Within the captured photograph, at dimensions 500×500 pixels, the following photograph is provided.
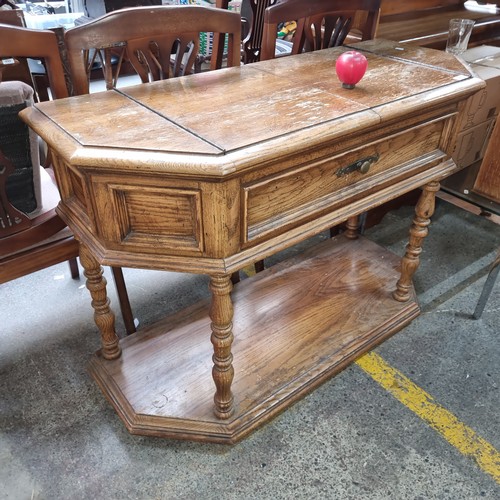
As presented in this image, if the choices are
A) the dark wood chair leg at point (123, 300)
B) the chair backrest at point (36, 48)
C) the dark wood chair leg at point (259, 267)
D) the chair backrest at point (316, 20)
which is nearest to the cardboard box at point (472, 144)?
the chair backrest at point (316, 20)

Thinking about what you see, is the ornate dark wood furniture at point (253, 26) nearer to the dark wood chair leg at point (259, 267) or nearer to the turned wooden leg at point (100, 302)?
the dark wood chair leg at point (259, 267)

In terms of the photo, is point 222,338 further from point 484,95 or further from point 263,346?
point 484,95

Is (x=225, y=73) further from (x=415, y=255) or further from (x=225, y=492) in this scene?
(x=225, y=492)

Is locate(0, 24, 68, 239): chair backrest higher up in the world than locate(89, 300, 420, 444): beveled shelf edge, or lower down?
higher up

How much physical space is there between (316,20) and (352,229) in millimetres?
907

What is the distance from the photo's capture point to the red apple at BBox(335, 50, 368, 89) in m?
1.21

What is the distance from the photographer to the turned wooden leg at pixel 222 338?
3.53ft

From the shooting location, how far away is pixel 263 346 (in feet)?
5.38

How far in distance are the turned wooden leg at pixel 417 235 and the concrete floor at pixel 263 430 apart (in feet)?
0.52

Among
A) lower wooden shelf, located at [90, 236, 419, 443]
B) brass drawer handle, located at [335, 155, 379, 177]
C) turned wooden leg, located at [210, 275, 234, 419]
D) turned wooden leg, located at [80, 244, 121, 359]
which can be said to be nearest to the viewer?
turned wooden leg, located at [210, 275, 234, 419]

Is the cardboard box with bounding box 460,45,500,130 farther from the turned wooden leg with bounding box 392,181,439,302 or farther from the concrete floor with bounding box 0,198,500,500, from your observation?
the concrete floor with bounding box 0,198,500,500

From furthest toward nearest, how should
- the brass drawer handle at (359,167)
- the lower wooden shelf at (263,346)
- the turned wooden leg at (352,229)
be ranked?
the turned wooden leg at (352,229) → the lower wooden shelf at (263,346) → the brass drawer handle at (359,167)

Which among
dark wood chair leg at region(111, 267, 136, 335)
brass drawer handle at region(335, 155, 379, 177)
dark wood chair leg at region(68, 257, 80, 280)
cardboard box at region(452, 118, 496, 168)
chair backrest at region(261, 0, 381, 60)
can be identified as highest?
chair backrest at region(261, 0, 381, 60)

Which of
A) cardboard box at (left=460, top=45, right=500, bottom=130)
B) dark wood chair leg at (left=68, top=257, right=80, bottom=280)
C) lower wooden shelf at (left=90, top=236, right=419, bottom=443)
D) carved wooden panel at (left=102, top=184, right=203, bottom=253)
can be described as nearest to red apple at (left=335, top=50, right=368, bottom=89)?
carved wooden panel at (left=102, top=184, right=203, bottom=253)
